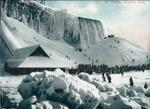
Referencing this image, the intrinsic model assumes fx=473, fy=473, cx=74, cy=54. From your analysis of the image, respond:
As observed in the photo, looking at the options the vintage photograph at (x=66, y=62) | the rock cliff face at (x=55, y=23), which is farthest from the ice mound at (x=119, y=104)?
the rock cliff face at (x=55, y=23)

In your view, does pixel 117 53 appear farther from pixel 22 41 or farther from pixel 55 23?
pixel 55 23

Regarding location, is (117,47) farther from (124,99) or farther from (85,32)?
(124,99)

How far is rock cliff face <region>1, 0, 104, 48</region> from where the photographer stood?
106688 mm

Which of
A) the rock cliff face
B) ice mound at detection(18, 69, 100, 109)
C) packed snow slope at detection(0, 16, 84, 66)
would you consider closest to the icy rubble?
ice mound at detection(18, 69, 100, 109)

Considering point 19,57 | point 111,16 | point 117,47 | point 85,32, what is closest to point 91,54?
point 117,47

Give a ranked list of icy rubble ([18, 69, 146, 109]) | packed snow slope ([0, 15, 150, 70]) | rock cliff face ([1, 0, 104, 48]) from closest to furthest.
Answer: icy rubble ([18, 69, 146, 109]) → packed snow slope ([0, 15, 150, 70]) → rock cliff face ([1, 0, 104, 48])

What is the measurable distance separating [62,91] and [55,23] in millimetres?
81027

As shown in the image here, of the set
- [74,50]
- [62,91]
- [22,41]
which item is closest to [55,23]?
[74,50]

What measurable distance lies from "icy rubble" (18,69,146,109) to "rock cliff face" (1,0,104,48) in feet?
235

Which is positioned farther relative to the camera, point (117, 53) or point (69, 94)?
point (117, 53)

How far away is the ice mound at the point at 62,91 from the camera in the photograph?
33031 mm

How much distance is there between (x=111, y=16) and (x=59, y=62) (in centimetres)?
1325

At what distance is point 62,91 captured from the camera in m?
33.2

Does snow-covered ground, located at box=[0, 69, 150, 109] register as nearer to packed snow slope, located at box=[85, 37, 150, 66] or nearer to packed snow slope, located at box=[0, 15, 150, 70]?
packed snow slope, located at box=[0, 15, 150, 70]
